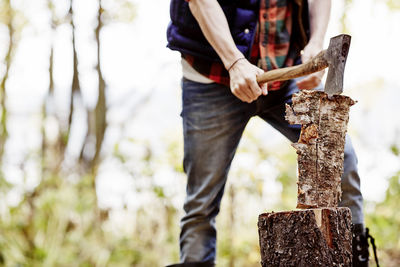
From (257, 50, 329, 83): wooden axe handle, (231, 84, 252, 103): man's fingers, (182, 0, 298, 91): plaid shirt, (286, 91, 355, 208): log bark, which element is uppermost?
(182, 0, 298, 91): plaid shirt

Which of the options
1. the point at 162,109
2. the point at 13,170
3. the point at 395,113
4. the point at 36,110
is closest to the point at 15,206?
the point at 13,170

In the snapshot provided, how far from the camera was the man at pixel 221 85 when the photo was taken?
1.90 meters

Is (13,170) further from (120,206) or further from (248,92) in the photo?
(248,92)

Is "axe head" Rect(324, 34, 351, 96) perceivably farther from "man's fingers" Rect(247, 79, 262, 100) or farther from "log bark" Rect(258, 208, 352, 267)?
"log bark" Rect(258, 208, 352, 267)

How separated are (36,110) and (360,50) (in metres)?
4.71

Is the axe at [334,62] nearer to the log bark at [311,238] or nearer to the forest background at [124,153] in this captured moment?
the log bark at [311,238]

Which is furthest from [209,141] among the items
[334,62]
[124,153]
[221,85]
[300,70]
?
[124,153]

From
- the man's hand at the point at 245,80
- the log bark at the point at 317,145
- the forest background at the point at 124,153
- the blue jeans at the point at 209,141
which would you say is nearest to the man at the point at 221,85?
the blue jeans at the point at 209,141

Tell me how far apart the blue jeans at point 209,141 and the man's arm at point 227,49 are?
0.25m

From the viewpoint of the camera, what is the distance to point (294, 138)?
6.16 feet

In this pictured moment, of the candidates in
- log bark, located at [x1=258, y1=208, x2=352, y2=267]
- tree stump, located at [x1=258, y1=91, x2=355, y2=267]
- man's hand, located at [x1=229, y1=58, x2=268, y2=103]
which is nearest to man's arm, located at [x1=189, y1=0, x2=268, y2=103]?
man's hand, located at [x1=229, y1=58, x2=268, y2=103]

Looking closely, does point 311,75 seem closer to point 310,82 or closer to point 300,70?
point 310,82

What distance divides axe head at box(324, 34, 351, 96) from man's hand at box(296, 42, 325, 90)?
1.45ft

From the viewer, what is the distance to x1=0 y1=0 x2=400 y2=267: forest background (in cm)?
488
